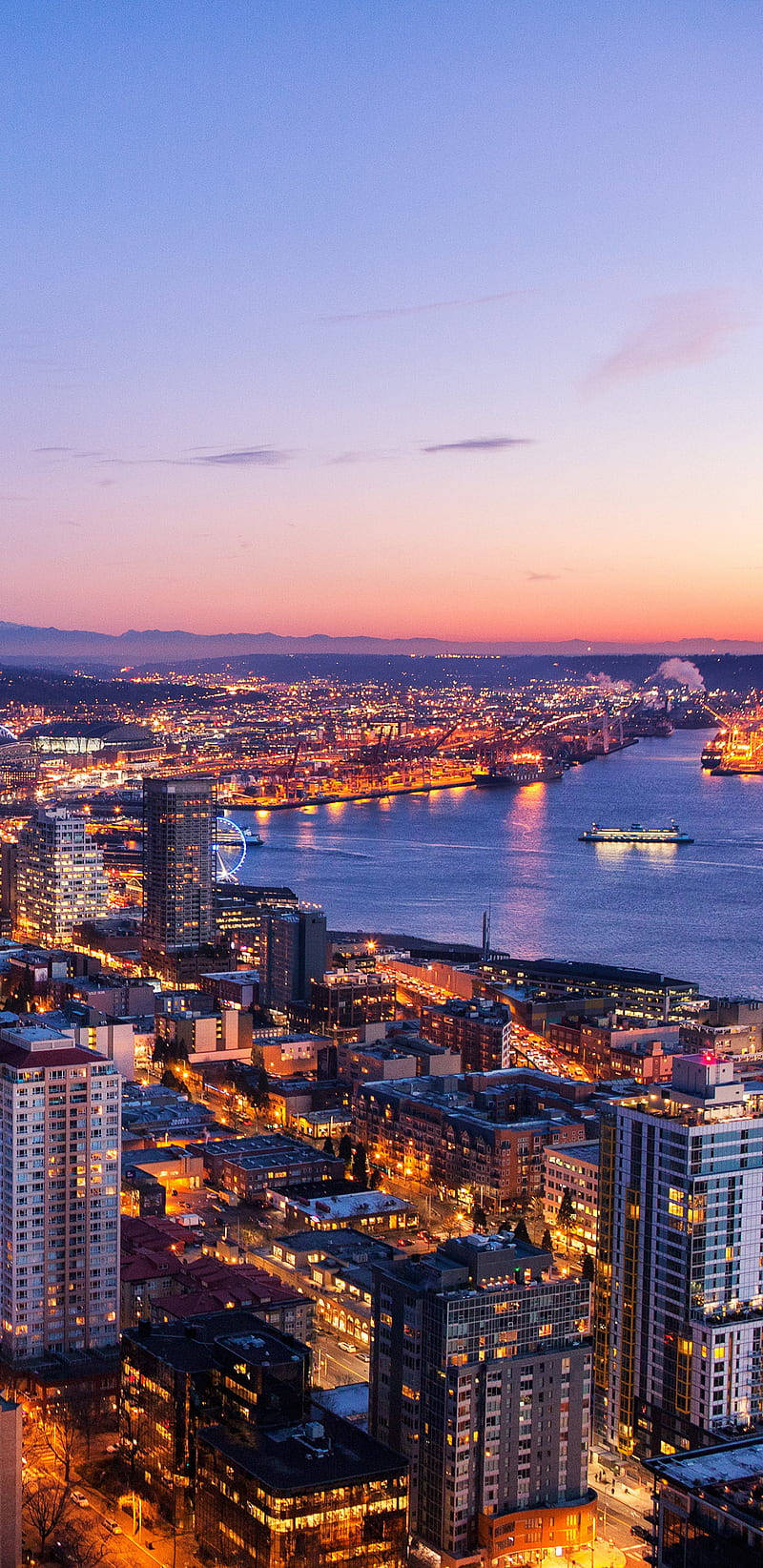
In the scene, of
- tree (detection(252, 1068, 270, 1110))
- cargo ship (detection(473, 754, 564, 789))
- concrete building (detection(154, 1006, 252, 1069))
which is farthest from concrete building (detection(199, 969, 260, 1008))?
cargo ship (detection(473, 754, 564, 789))

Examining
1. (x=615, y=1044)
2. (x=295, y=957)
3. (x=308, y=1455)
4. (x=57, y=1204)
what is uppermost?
(x=57, y=1204)

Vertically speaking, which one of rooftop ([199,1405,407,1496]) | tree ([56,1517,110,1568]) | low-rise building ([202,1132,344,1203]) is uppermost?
rooftop ([199,1405,407,1496])

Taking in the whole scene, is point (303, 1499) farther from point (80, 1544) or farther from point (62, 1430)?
point (62, 1430)

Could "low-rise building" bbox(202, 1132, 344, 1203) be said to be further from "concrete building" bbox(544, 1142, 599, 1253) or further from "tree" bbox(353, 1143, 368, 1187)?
"concrete building" bbox(544, 1142, 599, 1253)

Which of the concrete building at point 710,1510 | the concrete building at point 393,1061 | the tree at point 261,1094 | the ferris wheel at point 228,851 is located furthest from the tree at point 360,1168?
the ferris wheel at point 228,851

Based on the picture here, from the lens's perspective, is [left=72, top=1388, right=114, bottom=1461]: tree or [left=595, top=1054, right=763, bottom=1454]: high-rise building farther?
[left=72, top=1388, right=114, bottom=1461]: tree

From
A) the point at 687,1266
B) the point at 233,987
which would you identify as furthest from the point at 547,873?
the point at 687,1266

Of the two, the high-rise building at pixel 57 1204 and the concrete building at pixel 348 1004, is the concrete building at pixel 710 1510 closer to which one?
the high-rise building at pixel 57 1204
